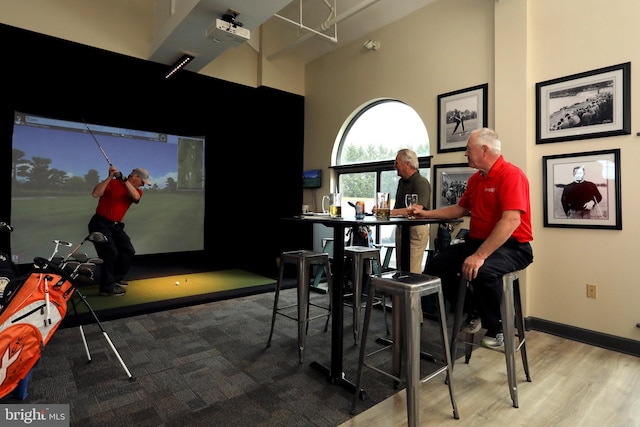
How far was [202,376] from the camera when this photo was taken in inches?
90.1

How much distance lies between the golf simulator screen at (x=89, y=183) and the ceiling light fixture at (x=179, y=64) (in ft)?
3.91

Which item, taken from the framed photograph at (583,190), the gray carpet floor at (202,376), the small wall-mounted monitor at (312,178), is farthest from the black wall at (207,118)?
the framed photograph at (583,190)

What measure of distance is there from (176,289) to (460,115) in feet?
13.0

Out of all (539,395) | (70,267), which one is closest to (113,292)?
(70,267)

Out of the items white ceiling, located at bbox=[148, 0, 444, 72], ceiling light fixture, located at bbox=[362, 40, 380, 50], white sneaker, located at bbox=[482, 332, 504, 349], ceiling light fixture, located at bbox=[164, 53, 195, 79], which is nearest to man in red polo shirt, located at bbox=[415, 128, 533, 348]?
white sneaker, located at bbox=[482, 332, 504, 349]

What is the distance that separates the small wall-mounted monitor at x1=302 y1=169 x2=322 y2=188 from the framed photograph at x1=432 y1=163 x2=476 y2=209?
191 cm

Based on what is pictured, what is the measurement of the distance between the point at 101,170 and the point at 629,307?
20.1ft

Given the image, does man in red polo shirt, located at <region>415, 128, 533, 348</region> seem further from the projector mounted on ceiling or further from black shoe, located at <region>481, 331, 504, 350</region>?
the projector mounted on ceiling

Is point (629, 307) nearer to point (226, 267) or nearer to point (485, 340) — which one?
point (485, 340)

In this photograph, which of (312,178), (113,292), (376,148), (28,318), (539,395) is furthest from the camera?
(312,178)

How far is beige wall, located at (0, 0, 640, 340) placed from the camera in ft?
8.98

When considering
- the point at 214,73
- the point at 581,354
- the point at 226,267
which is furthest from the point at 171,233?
the point at 581,354

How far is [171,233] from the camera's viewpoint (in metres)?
5.64

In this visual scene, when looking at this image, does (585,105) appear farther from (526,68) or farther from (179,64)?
(179,64)
